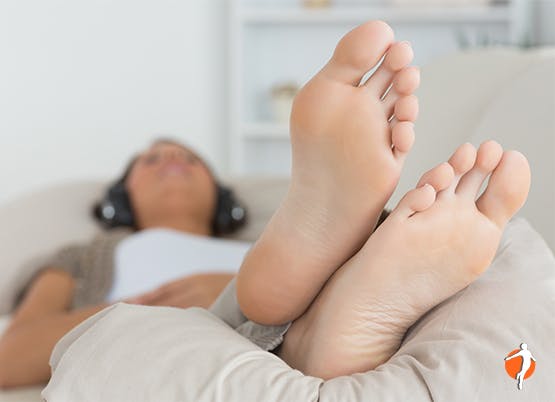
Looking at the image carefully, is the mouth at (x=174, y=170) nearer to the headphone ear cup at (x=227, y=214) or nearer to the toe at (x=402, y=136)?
the headphone ear cup at (x=227, y=214)

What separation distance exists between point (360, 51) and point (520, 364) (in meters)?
0.32

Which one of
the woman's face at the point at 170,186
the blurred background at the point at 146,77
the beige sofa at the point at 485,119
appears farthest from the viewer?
the blurred background at the point at 146,77

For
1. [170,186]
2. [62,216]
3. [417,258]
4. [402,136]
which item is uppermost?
[402,136]

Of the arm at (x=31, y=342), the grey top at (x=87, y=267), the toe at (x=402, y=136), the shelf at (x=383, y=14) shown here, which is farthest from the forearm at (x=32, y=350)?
the shelf at (x=383, y=14)

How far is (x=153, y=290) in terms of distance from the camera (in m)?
1.58

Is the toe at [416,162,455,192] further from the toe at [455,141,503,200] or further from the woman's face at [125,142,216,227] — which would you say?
the woman's face at [125,142,216,227]

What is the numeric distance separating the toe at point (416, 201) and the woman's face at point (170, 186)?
1194 mm

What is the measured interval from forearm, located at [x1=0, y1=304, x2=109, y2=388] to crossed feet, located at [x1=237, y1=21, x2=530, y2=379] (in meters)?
0.63

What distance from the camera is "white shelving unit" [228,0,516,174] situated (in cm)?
332

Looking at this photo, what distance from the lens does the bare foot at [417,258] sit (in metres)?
0.89

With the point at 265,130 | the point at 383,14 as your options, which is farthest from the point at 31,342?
the point at 383,14

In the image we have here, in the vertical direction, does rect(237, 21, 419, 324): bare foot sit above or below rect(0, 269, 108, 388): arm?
above

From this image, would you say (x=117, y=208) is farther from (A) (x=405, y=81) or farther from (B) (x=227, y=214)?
(A) (x=405, y=81)

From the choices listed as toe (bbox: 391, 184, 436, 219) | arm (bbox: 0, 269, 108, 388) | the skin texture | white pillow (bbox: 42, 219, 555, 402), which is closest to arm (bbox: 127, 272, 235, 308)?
the skin texture
